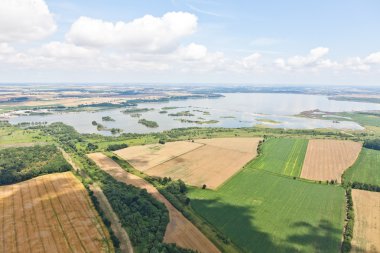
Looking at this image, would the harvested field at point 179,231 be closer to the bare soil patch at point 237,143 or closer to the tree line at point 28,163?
the tree line at point 28,163

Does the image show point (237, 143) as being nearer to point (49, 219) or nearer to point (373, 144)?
point (373, 144)

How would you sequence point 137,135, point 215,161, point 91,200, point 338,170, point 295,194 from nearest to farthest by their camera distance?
point 91,200 < point 295,194 < point 338,170 < point 215,161 < point 137,135

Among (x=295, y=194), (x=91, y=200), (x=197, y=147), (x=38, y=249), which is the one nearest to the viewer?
(x=38, y=249)

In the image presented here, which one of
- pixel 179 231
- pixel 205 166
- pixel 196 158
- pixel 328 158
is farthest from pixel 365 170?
pixel 179 231

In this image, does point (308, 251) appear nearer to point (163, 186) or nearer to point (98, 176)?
point (163, 186)

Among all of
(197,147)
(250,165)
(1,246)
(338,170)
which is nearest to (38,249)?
(1,246)

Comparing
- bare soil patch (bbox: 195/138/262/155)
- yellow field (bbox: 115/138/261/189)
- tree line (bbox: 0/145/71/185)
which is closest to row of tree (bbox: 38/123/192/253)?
tree line (bbox: 0/145/71/185)

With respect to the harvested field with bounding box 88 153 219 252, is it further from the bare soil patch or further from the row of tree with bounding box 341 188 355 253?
the bare soil patch
